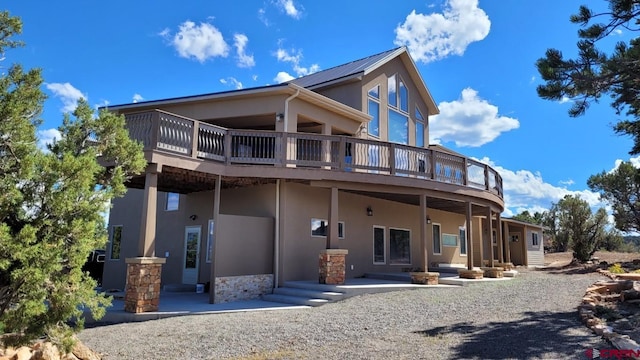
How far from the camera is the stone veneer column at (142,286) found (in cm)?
916

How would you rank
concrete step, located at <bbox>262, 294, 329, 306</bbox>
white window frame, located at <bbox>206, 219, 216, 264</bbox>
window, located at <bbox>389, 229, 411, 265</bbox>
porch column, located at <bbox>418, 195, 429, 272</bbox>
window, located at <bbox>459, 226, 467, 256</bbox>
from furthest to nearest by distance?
window, located at <bbox>459, 226, 467, 256</bbox>, window, located at <bbox>389, 229, 411, 265</bbox>, white window frame, located at <bbox>206, 219, 216, 264</bbox>, porch column, located at <bbox>418, 195, 429, 272</bbox>, concrete step, located at <bbox>262, 294, 329, 306</bbox>

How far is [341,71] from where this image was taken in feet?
58.6

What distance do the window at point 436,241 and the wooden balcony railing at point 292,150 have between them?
4.26 metres

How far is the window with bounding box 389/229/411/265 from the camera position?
16.0 meters

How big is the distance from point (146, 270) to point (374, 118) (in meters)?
10.1

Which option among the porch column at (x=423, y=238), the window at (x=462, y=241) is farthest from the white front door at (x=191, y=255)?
the window at (x=462, y=241)

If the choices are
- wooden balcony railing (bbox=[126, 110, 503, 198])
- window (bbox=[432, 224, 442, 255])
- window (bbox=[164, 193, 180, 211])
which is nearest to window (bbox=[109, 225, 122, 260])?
window (bbox=[164, 193, 180, 211])

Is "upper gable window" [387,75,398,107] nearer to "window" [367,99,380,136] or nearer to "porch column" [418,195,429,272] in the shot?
"window" [367,99,380,136]

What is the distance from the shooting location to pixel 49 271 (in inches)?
166

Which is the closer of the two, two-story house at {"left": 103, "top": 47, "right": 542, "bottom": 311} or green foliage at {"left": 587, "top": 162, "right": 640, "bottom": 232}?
two-story house at {"left": 103, "top": 47, "right": 542, "bottom": 311}

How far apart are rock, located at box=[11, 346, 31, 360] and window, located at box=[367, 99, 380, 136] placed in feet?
41.4

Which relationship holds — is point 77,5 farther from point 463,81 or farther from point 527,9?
point 463,81

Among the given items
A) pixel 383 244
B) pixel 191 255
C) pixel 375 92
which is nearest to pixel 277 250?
pixel 191 255

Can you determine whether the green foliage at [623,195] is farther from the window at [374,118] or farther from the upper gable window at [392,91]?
the window at [374,118]
